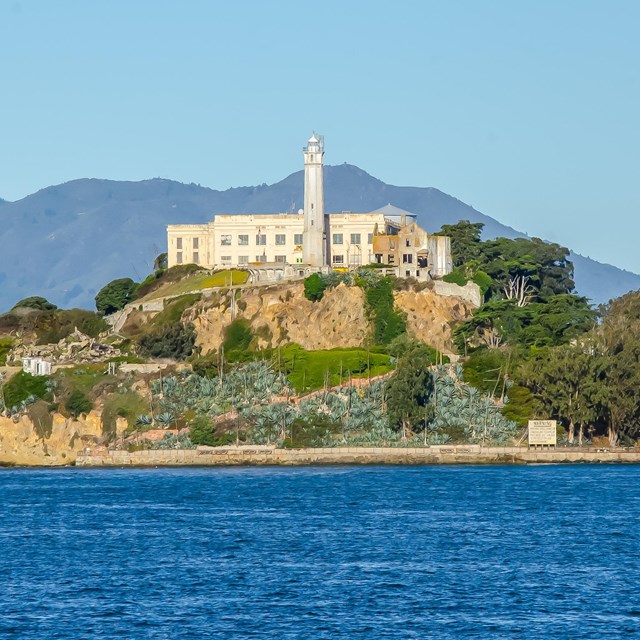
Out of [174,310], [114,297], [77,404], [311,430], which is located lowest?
[311,430]

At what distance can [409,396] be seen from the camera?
404ft

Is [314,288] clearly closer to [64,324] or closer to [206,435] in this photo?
[206,435]

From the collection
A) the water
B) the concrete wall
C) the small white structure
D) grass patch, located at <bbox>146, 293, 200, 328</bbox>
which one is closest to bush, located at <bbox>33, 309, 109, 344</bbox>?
grass patch, located at <bbox>146, 293, 200, 328</bbox>

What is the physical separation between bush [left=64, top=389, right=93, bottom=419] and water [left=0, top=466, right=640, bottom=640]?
24.2 metres

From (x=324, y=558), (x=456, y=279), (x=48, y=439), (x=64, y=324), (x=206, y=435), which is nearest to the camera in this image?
(x=324, y=558)

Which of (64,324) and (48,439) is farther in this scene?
(64,324)

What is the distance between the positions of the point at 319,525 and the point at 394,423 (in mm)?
43106

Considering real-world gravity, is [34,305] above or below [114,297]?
above

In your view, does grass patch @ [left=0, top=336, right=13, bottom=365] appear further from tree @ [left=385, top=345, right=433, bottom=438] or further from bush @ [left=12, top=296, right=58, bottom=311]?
tree @ [left=385, top=345, right=433, bottom=438]

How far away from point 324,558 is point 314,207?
83.4 meters

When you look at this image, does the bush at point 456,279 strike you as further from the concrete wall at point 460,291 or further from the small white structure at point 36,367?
the small white structure at point 36,367

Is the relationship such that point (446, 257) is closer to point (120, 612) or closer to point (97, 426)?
point (97, 426)

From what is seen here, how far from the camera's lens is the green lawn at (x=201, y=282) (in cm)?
14875

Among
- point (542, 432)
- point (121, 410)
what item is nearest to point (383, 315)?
point (542, 432)
